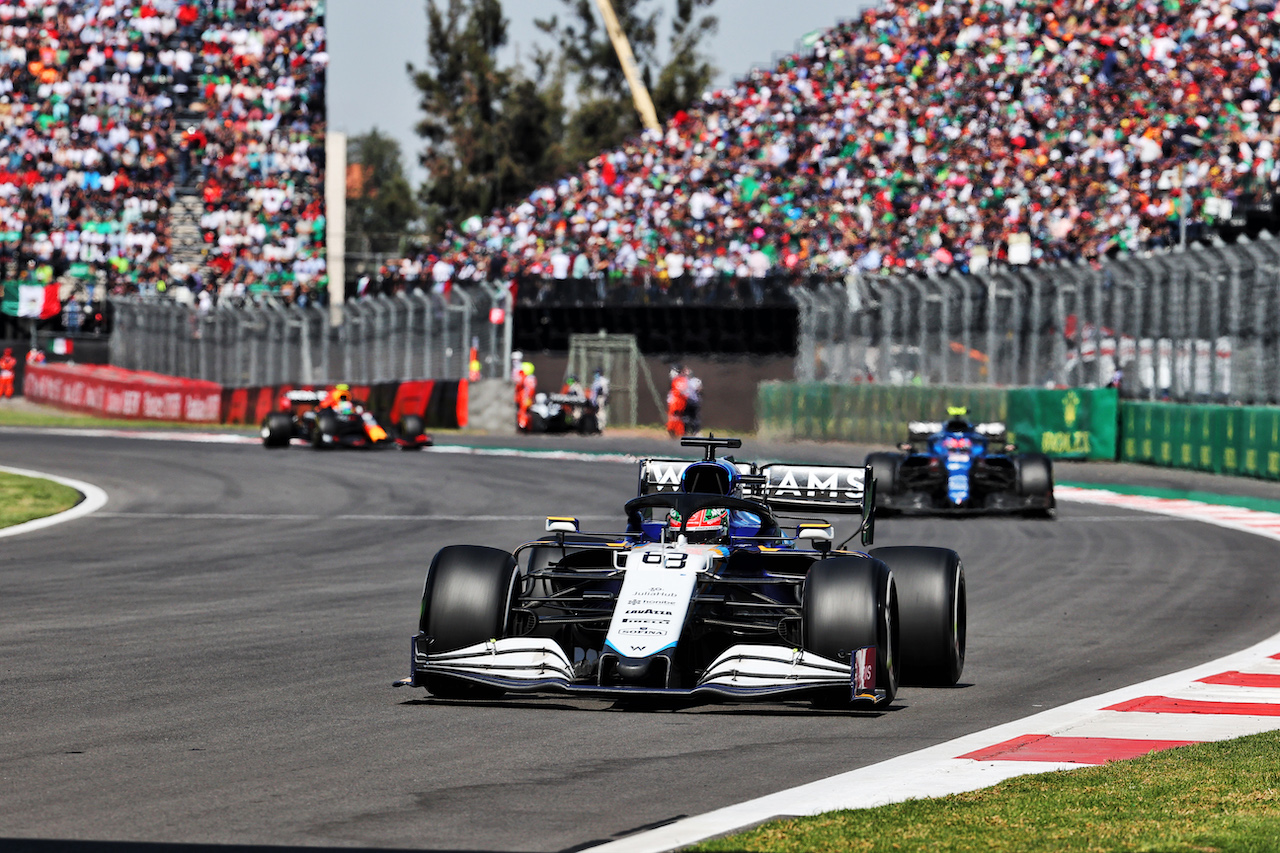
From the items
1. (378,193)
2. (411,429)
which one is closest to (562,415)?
(411,429)

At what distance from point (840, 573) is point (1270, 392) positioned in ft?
58.5

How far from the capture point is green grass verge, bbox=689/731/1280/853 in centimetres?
→ 499

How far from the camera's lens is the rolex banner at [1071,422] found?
2820cm

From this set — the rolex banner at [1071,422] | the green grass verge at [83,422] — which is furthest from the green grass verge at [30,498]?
the green grass verge at [83,422]

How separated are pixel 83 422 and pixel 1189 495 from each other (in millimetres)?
27853

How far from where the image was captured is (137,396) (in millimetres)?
43594

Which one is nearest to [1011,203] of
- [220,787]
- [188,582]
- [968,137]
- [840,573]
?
[968,137]

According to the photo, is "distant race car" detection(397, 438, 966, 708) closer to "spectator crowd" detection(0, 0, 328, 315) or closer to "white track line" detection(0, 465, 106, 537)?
"white track line" detection(0, 465, 106, 537)

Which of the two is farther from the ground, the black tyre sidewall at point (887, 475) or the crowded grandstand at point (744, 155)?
the crowded grandstand at point (744, 155)

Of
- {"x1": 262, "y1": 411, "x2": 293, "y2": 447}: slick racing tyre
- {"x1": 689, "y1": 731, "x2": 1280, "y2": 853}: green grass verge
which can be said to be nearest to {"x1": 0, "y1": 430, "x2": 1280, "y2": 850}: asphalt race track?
{"x1": 689, "y1": 731, "x2": 1280, "y2": 853}: green grass verge

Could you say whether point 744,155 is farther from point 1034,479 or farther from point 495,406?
point 1034,479

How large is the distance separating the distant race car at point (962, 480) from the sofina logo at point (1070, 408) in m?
9.52

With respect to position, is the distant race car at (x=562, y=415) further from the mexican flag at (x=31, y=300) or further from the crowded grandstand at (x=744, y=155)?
the mexican flag at (x=31, y=300)

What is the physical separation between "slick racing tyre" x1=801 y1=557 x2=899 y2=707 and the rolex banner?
69.5 ft
